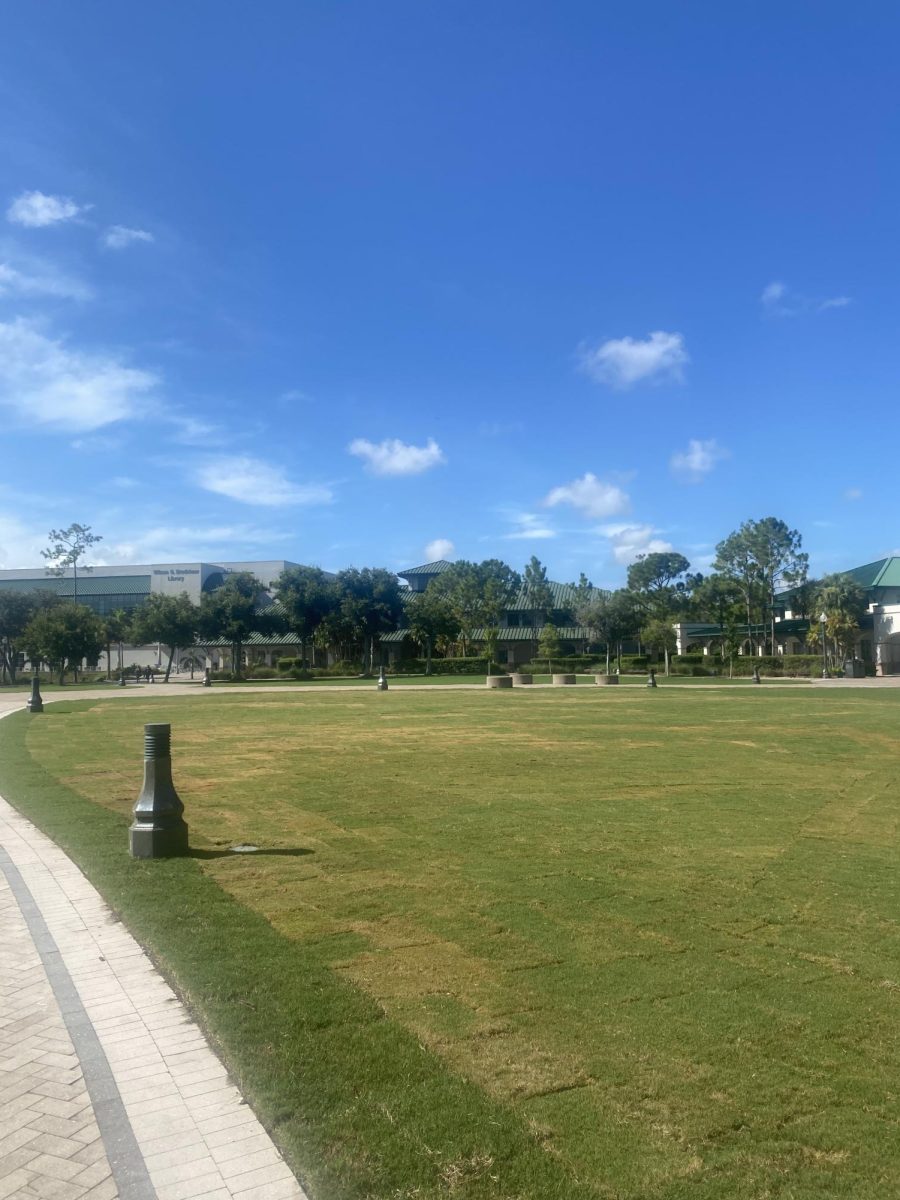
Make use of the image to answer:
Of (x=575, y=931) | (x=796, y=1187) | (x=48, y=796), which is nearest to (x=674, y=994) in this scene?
(x=575, y=931)

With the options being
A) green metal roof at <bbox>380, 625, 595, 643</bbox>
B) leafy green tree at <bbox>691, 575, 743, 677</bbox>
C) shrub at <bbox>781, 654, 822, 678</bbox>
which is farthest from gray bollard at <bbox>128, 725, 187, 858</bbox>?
leafy green tree at <bbox>691, 575, 743, 677</bbox>

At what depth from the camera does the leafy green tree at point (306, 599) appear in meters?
76.2

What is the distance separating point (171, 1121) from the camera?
3.70m

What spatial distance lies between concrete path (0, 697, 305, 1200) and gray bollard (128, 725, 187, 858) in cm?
210

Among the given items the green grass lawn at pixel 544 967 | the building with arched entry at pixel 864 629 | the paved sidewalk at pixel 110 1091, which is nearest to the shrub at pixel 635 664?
the building with arched entry at pixel 864 629

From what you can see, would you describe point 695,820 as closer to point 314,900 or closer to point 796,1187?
point 314,900

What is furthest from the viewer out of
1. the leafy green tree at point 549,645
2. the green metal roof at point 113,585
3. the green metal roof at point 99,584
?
the green metal roof at point 113,585

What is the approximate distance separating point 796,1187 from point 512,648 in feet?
283

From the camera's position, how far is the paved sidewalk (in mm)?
3299

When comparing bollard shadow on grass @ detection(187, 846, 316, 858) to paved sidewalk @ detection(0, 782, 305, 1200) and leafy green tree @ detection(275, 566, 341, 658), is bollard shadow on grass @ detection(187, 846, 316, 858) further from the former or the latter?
leafy green tree @ detection(275, 566, 341, 658)

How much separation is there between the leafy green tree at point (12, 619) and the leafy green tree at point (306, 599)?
19.6 meters

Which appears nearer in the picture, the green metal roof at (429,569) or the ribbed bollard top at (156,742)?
the ribbed bollard top at (156,742)

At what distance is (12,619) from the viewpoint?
74.4 metres

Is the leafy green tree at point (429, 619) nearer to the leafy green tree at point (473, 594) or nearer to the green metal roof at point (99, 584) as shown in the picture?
the leafy green tree at point (473, 594)
